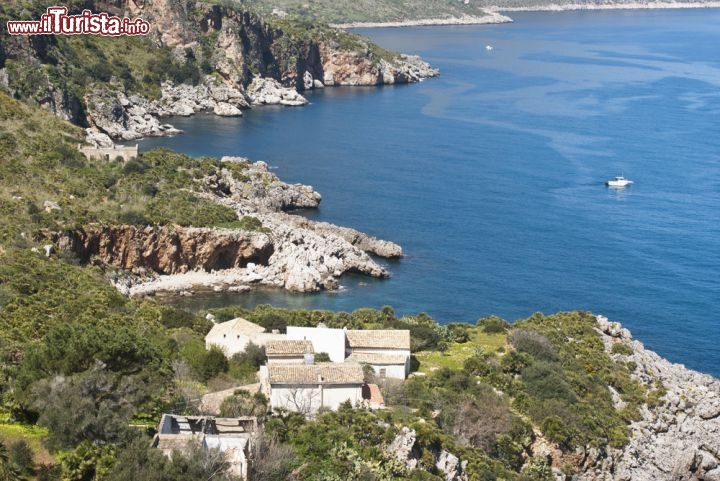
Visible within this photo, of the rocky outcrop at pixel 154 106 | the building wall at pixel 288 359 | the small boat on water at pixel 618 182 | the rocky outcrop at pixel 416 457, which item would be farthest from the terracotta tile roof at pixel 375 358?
the rocky outcrop at pixel 154 106

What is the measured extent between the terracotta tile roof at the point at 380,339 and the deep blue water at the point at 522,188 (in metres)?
21.4

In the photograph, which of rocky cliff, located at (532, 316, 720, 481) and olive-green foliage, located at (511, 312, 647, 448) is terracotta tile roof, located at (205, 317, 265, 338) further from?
rocky cliff, located at (532, 316, 720, 481)

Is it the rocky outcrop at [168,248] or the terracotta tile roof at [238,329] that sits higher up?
the terracotta tile roof at [238,329]

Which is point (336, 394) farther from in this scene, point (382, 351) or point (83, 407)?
point (83, 407)

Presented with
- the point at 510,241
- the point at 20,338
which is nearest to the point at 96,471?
the point at 20,338

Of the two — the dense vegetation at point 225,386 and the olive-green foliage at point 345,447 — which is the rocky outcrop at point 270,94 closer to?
the dense vegetation at point 225,386

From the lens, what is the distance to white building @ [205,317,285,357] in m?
41.1

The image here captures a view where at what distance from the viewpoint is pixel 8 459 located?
23.2 m

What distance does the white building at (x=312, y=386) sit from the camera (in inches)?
1294

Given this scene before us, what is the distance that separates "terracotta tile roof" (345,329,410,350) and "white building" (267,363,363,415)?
6.17 m

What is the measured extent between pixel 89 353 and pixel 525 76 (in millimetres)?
151715

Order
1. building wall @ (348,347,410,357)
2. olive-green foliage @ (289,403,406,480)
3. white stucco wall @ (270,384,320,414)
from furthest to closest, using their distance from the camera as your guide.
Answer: building wall @ (348,347,410,357) → white stucco wall @ (270,384,320,414) → olive-green foliage @ (289,403,406,480)

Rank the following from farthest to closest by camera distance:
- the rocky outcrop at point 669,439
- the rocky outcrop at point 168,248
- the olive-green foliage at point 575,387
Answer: the rocky outcrop at point 168,248 < the rocky outcrop at point 669,439 < the olive-green foliage at point 575,387

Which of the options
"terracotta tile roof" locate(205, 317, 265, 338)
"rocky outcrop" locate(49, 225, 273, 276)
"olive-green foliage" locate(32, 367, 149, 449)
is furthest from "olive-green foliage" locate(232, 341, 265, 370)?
"rocky outcrop" locate(49, 225, 273, 276)
